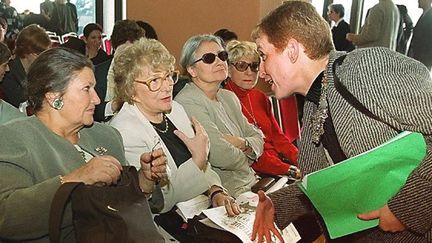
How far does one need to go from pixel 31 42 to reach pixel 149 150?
7.43 feet

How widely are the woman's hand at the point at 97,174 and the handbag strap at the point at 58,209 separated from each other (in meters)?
0.17

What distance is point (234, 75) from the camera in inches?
146

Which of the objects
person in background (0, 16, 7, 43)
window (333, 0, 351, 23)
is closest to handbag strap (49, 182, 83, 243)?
person in background (0, 16, 7, 43)

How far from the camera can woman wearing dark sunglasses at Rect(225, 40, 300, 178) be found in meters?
3.67

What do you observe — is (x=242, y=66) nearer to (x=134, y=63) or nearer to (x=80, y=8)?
(x=134, y=63)

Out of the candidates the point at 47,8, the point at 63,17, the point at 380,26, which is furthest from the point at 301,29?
the point at 47,8

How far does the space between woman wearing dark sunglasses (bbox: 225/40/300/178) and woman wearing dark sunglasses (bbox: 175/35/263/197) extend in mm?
282

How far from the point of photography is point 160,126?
8.81 ft

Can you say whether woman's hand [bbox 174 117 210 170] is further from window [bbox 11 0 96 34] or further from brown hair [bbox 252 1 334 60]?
window [bbox 11 0 96 34]

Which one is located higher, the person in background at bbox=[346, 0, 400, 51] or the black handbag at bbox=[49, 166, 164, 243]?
the black handbag at bbox=[49, 166, 164, 243]

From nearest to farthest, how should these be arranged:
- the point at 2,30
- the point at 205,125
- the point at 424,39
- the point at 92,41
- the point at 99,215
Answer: the point at 99,215
the point at 205,125
the point at 2,30
the point at 92,41
the point at 424,39

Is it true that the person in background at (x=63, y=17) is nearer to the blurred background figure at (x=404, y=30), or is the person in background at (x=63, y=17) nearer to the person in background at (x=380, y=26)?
the person in background at (x=380, y=26)

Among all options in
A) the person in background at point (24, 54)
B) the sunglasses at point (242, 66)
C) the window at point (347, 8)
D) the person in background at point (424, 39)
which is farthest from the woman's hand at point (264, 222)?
the window at point (347, 8)

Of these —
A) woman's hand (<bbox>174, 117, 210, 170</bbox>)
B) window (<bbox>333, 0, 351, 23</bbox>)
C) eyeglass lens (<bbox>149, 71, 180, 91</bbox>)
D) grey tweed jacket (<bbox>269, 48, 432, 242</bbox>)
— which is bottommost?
window (<bbox>333, 0, 351, 23</bbox>)
